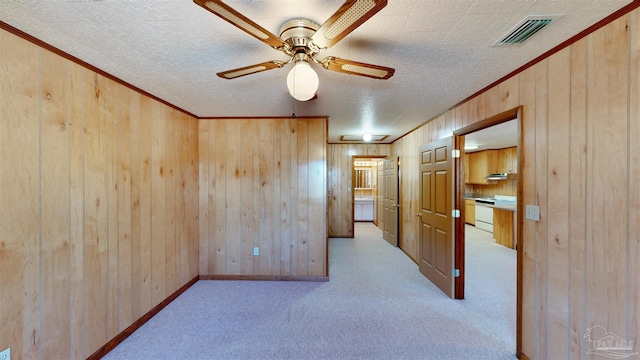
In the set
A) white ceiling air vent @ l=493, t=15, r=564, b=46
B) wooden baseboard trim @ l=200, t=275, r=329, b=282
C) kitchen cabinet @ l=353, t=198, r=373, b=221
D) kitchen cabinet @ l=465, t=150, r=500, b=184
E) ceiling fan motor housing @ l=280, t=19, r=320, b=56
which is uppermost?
white ceiling air vent @ l=493, t=15, r=564, b=46

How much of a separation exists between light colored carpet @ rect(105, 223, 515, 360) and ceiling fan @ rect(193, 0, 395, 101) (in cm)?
214

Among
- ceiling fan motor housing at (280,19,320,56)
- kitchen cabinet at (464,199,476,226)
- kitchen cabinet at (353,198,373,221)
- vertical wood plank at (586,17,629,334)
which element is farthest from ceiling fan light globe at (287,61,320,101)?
kitchen cabinet at (464,199,476,226)

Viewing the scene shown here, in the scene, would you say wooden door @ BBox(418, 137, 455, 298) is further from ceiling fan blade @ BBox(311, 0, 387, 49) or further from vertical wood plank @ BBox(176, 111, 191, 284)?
vertical wood plank @ BBox(176, 111, 191, 284)

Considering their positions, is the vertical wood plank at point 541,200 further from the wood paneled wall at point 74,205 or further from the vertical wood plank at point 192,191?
the vertical wood plank at point 192,191

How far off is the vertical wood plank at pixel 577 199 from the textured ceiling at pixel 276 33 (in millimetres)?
253

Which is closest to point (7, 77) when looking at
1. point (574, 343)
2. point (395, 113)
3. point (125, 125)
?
point (125, 125)

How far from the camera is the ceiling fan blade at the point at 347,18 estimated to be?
2.92ft

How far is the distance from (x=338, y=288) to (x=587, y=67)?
10.2 ft

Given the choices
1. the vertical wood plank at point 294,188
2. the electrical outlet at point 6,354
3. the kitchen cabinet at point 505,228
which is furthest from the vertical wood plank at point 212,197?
the kitchen cabinet at point 505,228

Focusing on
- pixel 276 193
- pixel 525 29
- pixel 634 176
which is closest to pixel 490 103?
pixel 525 29

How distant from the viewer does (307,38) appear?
1326mm

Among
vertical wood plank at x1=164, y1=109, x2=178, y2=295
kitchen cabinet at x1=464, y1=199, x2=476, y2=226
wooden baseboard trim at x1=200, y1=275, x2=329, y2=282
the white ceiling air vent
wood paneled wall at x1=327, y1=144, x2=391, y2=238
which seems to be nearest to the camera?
the white ceiling air vent

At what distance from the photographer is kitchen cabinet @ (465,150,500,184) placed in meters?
6.86

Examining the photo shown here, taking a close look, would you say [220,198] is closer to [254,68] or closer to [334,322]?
[334,322]
